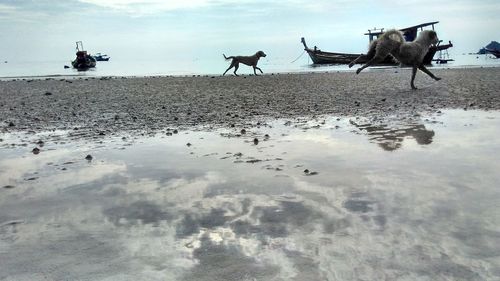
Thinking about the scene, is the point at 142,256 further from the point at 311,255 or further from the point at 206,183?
the point at 206,183

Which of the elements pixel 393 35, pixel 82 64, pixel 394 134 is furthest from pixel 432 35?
pixel 82 64

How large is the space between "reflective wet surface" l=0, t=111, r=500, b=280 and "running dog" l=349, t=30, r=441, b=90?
7.89m

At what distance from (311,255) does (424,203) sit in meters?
1.44

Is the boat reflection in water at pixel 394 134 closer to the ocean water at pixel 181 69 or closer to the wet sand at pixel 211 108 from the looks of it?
the wet sand at pixel 211 108

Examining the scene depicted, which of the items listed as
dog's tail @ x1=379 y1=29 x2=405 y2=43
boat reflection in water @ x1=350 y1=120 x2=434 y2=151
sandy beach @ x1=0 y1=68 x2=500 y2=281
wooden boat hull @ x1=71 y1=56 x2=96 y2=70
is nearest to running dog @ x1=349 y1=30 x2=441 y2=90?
dog's tail @ x1=379 y1=29 x2=405 y2=43

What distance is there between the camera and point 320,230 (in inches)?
131

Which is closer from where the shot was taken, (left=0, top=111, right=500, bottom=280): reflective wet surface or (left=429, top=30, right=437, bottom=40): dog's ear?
(left=0, top=111, right=500, bottom=280): reflective wet surface

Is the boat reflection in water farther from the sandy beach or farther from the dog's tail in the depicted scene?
the dog's tail

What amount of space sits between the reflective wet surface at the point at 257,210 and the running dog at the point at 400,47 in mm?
7895

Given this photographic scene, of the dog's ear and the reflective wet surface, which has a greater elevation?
the dog's ear

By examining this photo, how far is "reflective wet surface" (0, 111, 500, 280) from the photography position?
9.13ft

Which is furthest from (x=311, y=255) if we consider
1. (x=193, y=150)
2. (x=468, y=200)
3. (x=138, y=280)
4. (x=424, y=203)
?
(x=193, y=150)

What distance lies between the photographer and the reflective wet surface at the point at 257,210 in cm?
278

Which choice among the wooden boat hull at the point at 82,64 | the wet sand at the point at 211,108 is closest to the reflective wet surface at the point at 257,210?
the wet sand at the point at 211,108
